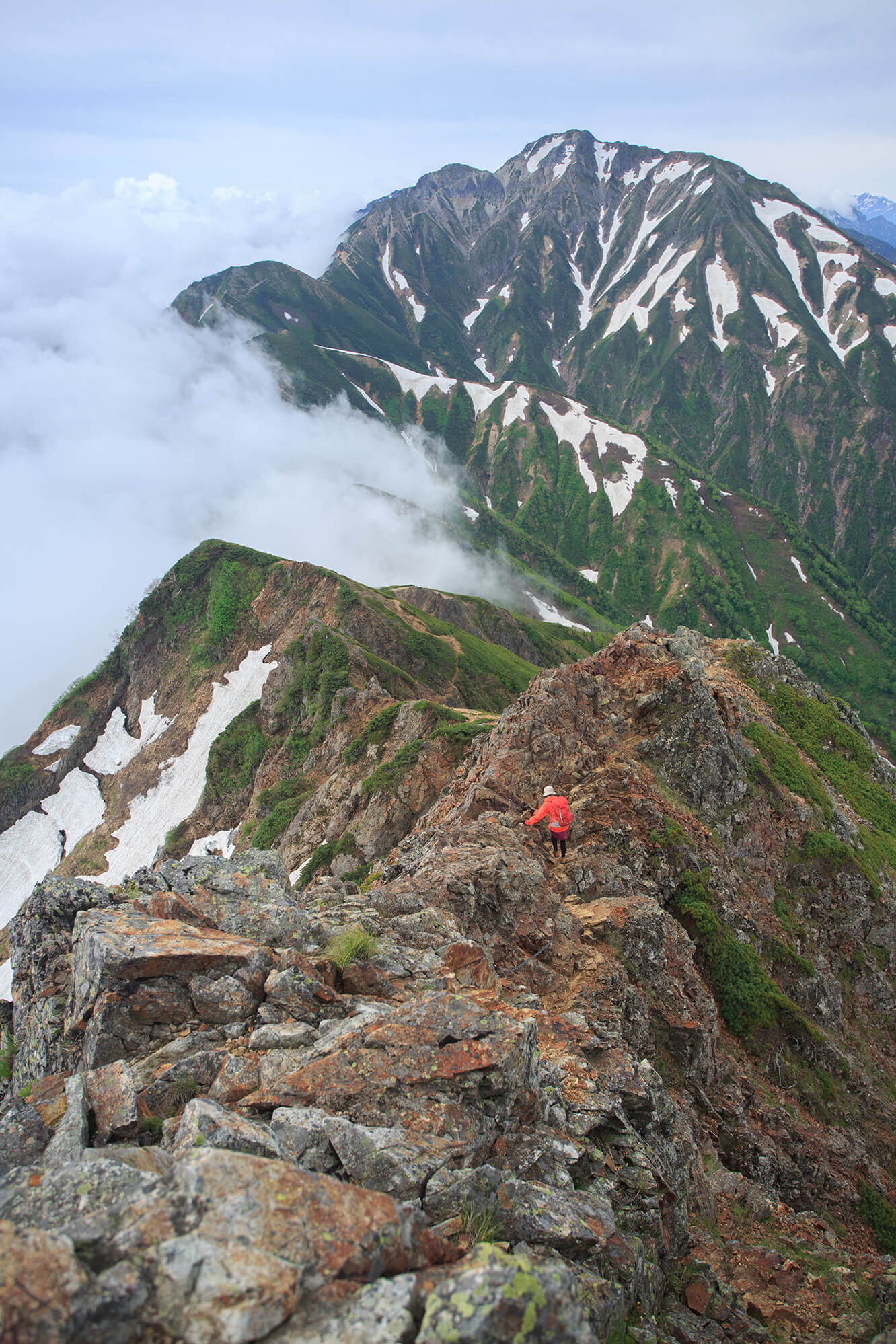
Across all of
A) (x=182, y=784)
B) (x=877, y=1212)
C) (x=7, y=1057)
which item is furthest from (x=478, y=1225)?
(x=182, y=784)

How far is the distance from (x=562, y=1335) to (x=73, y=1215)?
4.29 m

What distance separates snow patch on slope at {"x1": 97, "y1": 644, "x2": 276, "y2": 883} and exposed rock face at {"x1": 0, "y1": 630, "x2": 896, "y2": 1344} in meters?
44.4

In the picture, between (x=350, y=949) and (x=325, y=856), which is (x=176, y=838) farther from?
(x=350, y=949)

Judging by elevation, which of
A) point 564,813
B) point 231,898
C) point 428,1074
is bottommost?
point 564,813

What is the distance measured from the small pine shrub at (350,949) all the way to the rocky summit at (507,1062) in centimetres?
6

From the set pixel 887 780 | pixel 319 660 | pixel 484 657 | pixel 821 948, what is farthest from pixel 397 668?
pixel 821 948

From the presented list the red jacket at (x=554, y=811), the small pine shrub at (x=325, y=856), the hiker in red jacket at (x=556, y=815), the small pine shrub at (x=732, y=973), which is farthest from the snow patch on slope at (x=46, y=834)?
the small pine shrub at (x=732, y=973)

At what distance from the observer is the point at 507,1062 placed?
979 cm

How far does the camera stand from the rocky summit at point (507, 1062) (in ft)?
18.8

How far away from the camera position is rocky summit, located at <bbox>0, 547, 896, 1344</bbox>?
5.74 metres

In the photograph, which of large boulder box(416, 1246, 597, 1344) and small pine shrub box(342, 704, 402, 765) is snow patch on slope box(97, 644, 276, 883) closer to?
small pine shrub box(342, 704, 402, 765)

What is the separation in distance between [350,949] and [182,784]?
61132 mm

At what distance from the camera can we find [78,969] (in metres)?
11.9

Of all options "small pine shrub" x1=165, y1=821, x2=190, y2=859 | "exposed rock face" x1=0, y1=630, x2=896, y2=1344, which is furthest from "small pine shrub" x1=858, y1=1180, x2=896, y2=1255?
"small pine shrub" x1=165, y1=821, x2=190, y2=859
